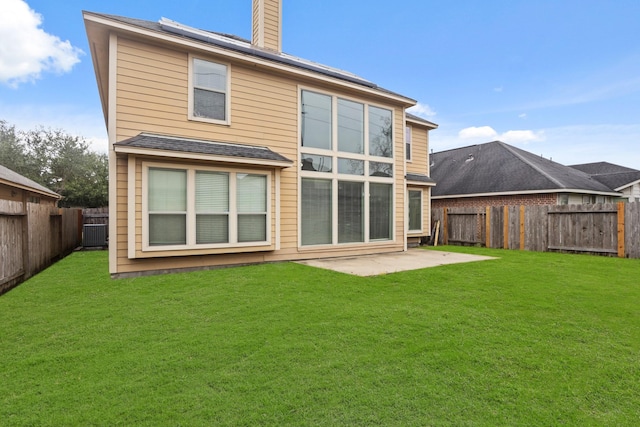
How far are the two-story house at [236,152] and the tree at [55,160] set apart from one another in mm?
19866

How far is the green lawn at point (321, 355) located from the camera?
7.00 feet

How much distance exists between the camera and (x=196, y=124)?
7066mm

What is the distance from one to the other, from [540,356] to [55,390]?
416cm

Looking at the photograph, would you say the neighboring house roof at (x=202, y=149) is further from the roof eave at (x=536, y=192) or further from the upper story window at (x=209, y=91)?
the roof eave at (x=536, y=192)

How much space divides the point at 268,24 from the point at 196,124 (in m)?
4.60

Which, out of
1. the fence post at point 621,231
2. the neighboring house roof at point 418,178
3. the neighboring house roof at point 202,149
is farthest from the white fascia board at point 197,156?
the fence post at point 621,231

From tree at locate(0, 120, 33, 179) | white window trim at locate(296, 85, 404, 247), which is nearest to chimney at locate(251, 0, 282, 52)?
white window trim at locate(296, 85, 404, 247)

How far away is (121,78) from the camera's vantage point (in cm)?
627

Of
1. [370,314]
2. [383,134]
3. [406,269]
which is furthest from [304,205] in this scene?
[370,314]

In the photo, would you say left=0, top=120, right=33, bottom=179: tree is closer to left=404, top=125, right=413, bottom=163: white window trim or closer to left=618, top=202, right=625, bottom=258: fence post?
left=404, top=125, right=413, bottom=163: white window trim

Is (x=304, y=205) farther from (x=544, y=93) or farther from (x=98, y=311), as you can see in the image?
(x=544, y=93)

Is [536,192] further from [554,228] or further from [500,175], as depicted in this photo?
[554,228]

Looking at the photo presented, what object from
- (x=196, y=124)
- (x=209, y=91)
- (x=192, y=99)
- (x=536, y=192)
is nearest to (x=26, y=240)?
(x=196, y=124)

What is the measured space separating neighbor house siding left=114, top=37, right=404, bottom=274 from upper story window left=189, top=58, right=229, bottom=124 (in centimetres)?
12
